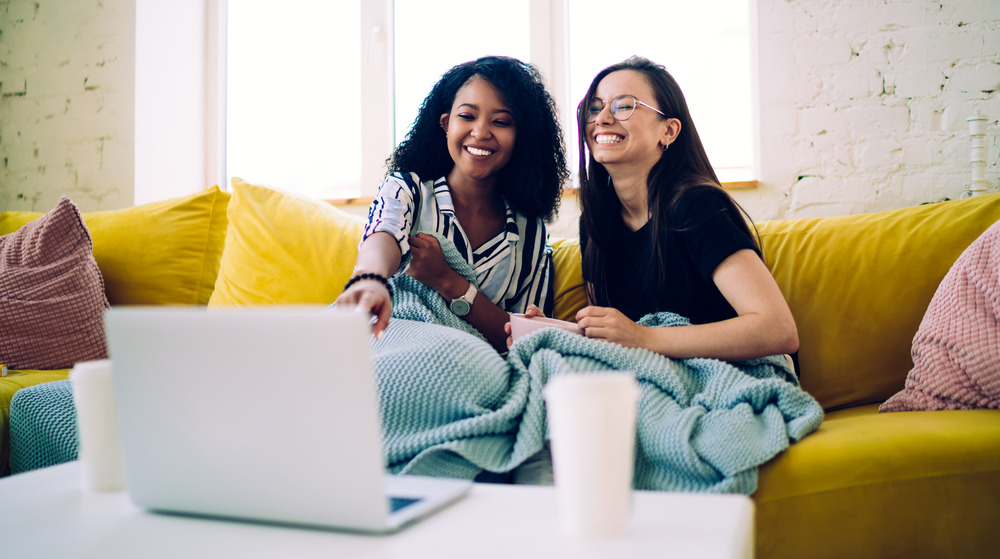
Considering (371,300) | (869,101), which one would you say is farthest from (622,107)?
(869,101)

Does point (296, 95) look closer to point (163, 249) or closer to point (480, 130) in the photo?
point (163, 249)

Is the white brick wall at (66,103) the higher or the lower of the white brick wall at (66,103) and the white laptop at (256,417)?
the higher

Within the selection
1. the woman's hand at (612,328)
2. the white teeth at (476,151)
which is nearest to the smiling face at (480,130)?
the white teeth at (476,151)

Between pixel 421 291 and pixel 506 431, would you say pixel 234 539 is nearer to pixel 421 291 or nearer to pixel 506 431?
pixel 506 431

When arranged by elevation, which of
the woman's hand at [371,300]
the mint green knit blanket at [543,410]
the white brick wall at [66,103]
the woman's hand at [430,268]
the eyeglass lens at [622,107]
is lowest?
the mint green knit blanket at [543,410]

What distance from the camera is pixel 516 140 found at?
66.3 inches

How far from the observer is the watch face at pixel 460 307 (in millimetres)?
1403

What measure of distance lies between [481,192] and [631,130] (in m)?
0.39

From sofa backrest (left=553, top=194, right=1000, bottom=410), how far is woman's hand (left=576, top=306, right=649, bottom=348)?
48cm

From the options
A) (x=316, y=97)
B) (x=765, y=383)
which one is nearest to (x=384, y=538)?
(x=765, y=383)

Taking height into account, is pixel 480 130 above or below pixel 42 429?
above

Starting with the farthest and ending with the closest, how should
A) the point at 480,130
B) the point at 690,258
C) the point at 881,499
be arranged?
the point at 480,130
the point at 690,258
the point at 881,499

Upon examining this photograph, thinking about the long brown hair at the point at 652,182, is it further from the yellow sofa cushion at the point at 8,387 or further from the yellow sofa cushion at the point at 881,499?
the yellow sofa cushion at the point at 8,387

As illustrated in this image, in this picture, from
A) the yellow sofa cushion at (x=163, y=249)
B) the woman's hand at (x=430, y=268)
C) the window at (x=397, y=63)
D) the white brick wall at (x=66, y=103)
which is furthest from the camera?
the white brick wall at (x=66, y=103)
